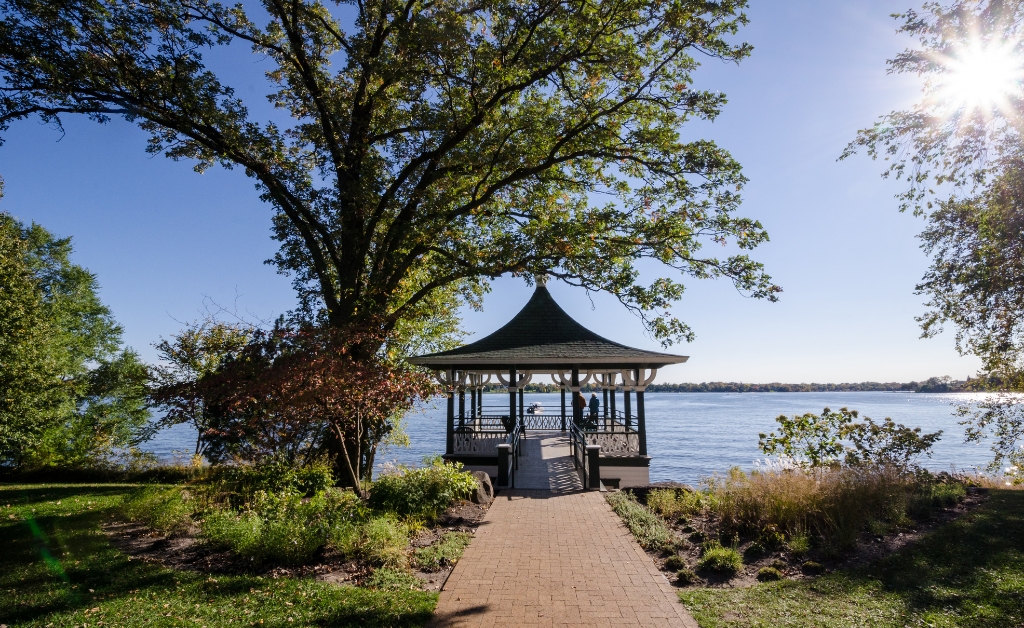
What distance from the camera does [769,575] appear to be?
639 centimetres

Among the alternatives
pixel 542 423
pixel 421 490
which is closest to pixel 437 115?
pixel 421 490

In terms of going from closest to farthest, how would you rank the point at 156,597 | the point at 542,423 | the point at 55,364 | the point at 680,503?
the point at 156,597 → the point at 680,503 → the point at 55,364 → the point at 542,423

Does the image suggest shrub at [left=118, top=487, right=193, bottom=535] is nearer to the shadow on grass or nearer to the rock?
the rock

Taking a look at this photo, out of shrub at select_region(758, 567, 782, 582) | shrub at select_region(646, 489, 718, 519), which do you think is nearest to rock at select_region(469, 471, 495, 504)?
shrub at select_region(646, 489, 718, 519)

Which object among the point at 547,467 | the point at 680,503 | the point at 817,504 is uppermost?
the point at 817,504

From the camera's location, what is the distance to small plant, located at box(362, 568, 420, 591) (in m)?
5.87

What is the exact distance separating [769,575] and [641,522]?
8.56ft

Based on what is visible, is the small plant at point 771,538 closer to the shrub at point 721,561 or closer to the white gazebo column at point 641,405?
A: the shrub at point 721,561

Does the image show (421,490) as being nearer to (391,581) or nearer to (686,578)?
(391,581)

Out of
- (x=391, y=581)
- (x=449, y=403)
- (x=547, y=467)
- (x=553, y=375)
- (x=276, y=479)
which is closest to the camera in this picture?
(x=391, y=581)

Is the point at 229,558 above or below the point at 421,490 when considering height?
below

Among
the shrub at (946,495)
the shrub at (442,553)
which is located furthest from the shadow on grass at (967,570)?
the shrub at (442,553)

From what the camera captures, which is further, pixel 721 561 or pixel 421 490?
pixel 421 490

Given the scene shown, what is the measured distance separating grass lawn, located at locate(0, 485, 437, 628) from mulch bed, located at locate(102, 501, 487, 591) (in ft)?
0.89
